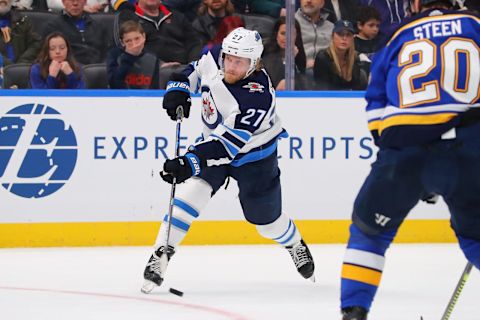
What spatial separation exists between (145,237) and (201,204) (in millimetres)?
1571

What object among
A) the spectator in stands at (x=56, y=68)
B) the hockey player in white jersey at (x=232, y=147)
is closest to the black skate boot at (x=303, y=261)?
the hockey player in white jersey at (x=232, y=147)

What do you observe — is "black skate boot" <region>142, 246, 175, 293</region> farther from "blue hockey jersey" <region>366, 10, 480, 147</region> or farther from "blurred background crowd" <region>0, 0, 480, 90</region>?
"blurred background crowd" <region>0, 0, 480, 90</region>

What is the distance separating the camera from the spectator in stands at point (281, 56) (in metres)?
6.42

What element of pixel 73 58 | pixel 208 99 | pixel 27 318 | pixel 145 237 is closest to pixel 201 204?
pixel 208 99

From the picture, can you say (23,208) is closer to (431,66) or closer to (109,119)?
(109,119)

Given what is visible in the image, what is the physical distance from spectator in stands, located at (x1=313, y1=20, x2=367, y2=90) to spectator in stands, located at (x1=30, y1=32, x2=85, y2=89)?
145cm

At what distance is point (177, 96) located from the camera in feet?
15.2

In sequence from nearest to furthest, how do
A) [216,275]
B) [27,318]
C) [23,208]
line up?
[27,318]
[216,275]
[23,208]

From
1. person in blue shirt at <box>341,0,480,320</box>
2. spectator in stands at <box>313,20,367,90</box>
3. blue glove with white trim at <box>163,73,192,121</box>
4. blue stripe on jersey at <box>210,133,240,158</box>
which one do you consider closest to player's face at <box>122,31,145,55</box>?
spectator in stands at <box>313,20,367,90</box>

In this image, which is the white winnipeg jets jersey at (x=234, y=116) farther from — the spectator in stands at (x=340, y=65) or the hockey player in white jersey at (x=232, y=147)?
the spectator in stands at (x=340, y=65)

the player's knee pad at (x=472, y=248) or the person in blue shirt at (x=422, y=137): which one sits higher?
the person in blue shirt at (x=422, y=137)

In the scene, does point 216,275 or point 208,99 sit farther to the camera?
point 216,275

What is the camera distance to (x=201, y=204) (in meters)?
4.68

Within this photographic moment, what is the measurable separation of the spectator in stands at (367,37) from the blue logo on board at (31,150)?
1.90 meters
